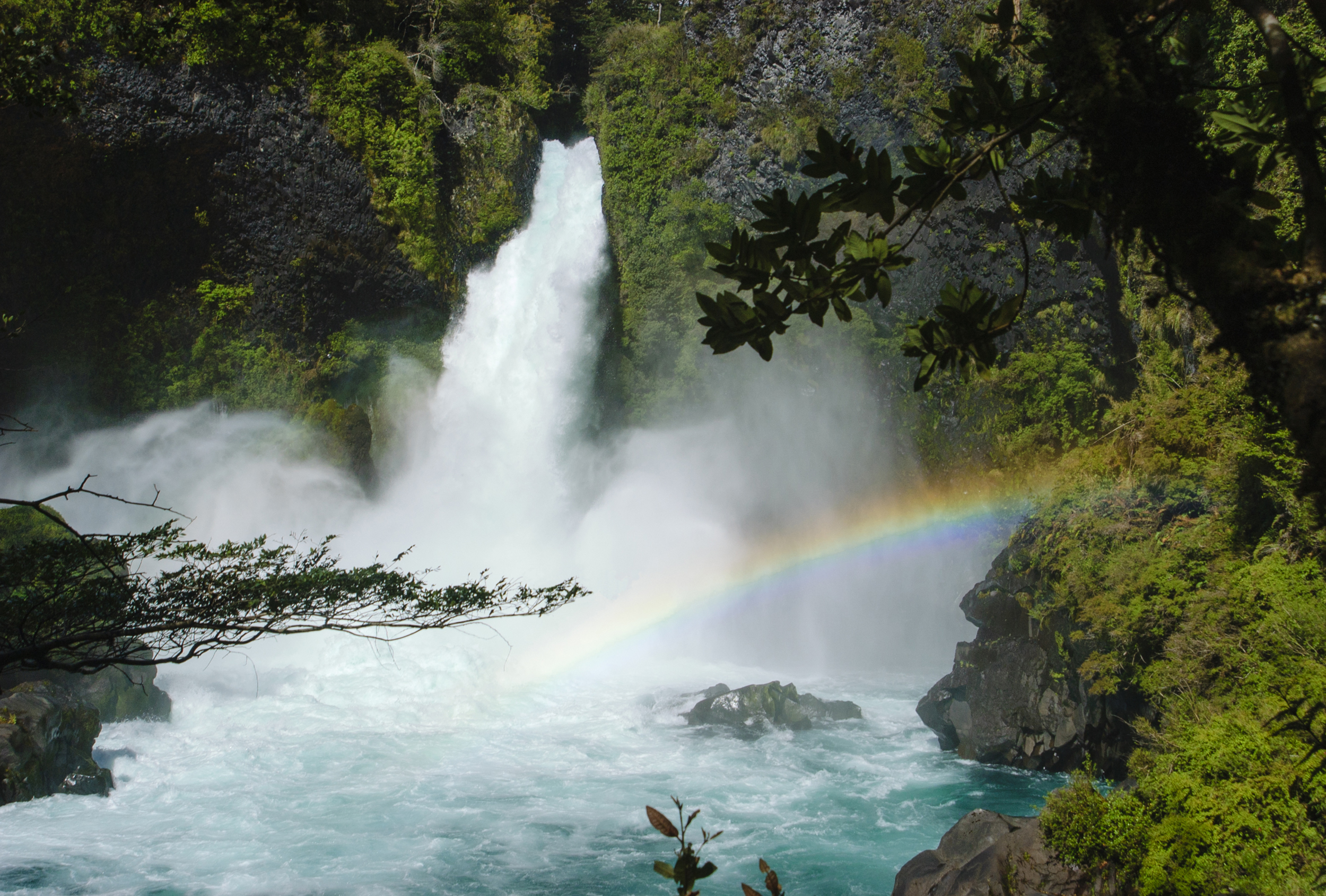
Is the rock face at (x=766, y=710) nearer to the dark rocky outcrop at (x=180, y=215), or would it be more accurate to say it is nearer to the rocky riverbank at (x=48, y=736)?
the rocky riverbank at (x=48, y=736)

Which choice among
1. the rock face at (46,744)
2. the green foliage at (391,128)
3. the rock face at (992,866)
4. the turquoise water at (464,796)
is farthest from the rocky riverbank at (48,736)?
the green foliage at (391,128)

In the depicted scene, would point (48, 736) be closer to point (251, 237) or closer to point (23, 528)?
point (23, 528)

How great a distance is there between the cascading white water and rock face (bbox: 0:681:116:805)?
0.26 meters

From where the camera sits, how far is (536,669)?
15.2 meters

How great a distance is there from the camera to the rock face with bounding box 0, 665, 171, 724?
10125mm

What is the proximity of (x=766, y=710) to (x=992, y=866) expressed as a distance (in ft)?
21.5

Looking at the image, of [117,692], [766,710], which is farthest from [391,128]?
[766,710]

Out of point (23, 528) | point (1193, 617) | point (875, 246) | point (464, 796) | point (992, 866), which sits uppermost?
point (23, 528)

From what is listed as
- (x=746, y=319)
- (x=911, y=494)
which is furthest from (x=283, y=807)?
(x=911, y=494)

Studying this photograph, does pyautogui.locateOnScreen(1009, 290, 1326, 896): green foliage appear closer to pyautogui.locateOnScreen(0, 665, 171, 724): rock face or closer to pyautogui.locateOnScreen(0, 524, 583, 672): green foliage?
pyautogui.locateOnScreen(0, 524, 583, 672): green foliage

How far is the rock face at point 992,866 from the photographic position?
18.0ft

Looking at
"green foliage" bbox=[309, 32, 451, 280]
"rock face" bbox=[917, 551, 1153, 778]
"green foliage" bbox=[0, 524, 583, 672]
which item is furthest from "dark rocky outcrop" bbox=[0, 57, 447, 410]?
"rock face" bbox=[917, 551, 1153, 778]

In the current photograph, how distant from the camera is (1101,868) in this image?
5422mm

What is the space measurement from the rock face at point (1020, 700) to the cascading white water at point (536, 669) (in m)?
0.38
